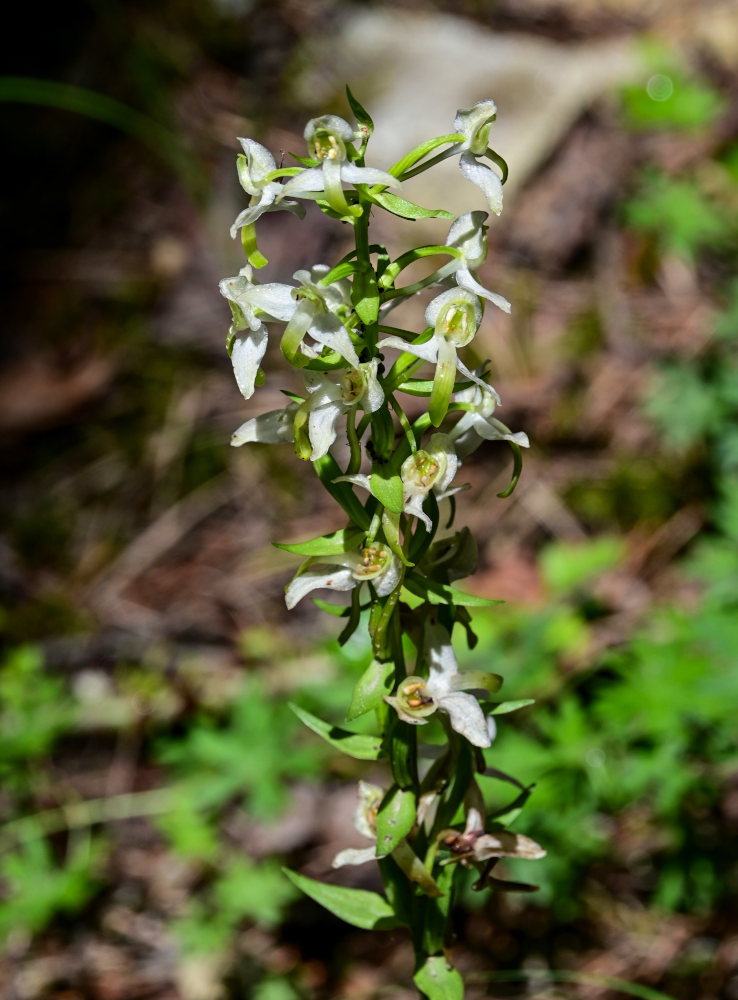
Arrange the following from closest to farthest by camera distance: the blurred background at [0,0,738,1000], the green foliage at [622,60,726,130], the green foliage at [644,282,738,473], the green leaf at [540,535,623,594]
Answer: the blurred background at [0,0,738,1000], the green leaf at [540,535,623,594], the green foliage at [644,282,738,473], the green foliage at [622,60,726,130]

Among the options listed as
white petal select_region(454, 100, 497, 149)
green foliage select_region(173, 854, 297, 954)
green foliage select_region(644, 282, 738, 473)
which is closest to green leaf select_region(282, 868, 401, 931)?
white petal select_region(454, 100, 497, 149)

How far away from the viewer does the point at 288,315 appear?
4.25 feet

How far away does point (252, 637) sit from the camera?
3629mm

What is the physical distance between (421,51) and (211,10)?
3.91 ft

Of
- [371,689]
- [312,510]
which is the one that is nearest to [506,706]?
[371,689]

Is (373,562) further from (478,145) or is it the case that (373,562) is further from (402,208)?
(478,145)

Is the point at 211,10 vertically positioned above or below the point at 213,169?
above

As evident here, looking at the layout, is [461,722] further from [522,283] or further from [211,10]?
[211,10]

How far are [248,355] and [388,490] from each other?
10.4 inches

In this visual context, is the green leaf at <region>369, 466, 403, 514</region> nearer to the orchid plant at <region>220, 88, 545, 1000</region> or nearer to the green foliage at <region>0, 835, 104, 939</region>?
the orchid plant at <region>220, 88, 545, 1000</region>

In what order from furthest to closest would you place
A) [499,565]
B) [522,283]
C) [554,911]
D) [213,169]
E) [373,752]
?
[213,169]
[522,283]
[499,565]
[554,911]
[373,752]

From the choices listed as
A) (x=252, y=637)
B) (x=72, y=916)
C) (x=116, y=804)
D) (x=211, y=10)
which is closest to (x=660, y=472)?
(x=252, y=637)

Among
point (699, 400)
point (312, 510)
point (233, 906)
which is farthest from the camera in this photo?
point (312, 510)

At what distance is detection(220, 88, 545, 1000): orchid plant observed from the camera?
127 centimetres
